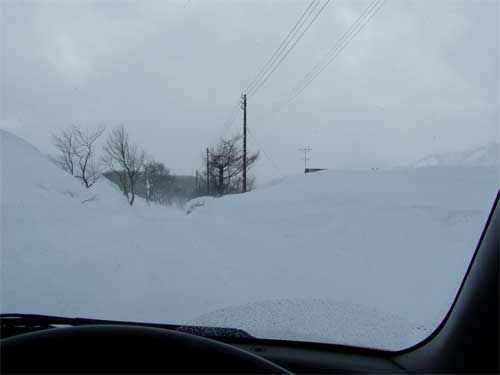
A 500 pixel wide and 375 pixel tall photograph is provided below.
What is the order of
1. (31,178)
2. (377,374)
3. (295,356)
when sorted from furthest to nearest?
(31,178), (295,356), (377,374)

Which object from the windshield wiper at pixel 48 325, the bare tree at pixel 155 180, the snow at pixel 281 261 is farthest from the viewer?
the bare tree at pixel 155 180

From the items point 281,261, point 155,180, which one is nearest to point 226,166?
point 155,180

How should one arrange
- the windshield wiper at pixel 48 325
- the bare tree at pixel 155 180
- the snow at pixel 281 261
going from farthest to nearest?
the bare tree at pixel 155 180 → the snow at pixel 281 261 → the windshield wiper at pixel 48 325

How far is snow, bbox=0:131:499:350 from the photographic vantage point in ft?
11.0

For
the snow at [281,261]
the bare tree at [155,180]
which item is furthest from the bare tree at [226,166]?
the snow at [281,261]

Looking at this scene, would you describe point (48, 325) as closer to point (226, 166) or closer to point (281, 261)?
point (281, 261)

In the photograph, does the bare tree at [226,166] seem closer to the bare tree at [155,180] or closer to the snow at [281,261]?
the bare tree at [155,180]

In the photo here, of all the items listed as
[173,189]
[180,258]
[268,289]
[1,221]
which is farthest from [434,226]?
[173,189]

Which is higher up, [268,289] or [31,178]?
[31,178]

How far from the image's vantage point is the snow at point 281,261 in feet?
11.0

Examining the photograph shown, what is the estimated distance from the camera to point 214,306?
4500 millimetres

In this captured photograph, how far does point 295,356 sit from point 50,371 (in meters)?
1.47

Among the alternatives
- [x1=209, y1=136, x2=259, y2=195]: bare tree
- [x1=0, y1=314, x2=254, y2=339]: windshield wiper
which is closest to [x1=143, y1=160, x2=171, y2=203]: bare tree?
[x1=209, y1=136, x2=259, y2=195]: bare tree

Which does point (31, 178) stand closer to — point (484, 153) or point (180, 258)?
point (180, 258)
